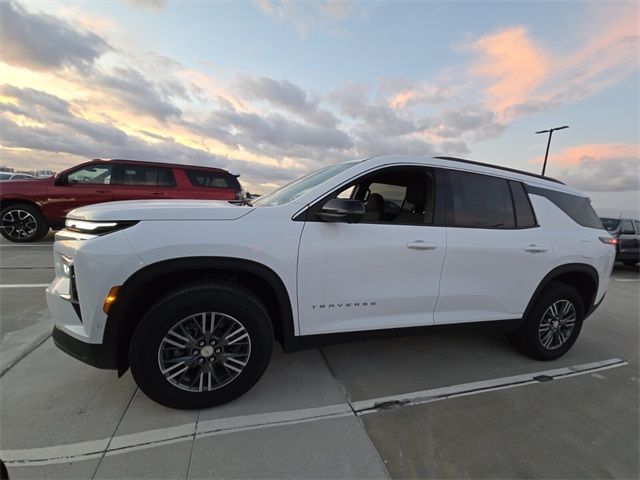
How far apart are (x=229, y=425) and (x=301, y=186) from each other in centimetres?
182

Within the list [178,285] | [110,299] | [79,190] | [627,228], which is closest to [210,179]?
[79,190]

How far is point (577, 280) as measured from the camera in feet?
11.7

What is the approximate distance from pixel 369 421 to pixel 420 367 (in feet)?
3.19

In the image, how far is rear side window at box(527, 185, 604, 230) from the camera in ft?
10.9

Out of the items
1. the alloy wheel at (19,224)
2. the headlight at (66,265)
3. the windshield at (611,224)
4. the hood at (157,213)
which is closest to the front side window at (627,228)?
the windshield at (611,224)

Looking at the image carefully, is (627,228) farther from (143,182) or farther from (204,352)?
(143,182)

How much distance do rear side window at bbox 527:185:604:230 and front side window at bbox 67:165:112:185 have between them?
27.0 feet

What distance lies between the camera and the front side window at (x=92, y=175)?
299 inches

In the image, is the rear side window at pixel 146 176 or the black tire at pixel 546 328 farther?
the rear side window at pixel 146 176

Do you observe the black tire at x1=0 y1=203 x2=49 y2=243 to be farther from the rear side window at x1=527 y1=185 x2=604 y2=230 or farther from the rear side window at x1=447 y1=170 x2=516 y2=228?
the rear side window at x1=527 y1=185 x2=604 y2=230

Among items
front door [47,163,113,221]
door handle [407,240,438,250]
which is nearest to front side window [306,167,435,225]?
door handle [407,240,438,250]

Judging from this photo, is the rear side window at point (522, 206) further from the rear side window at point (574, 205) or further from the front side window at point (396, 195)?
the front side window at point (396, 195)

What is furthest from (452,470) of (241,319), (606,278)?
(606,278)

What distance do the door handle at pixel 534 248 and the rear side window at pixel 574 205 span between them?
0.53m
